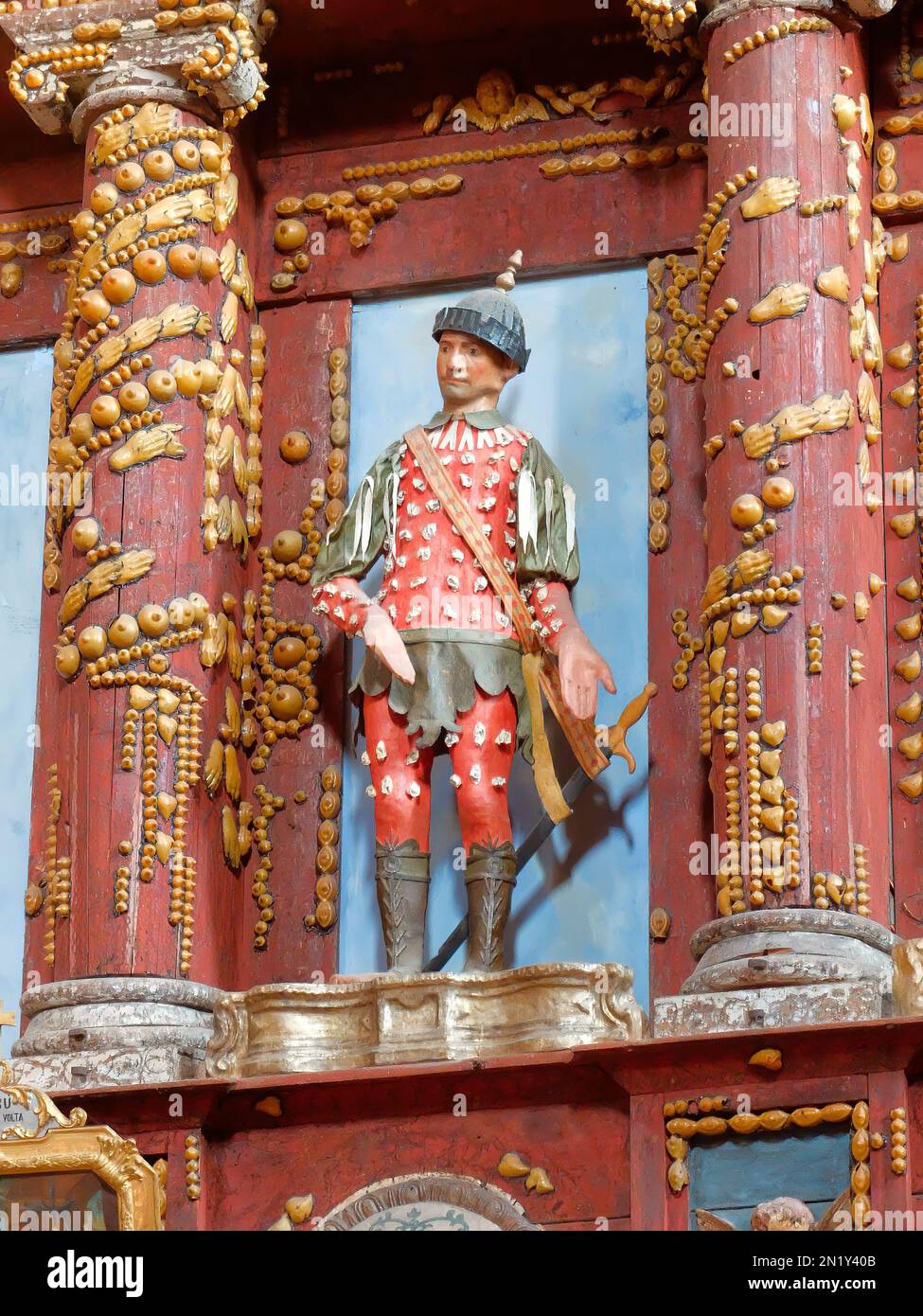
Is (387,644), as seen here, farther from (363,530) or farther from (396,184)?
(396,184)

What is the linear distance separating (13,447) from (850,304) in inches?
124

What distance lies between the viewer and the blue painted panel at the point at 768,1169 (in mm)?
8281

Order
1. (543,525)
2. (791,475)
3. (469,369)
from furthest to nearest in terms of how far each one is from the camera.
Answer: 1. (469,369)
2. (543,525)
3. (791,475)

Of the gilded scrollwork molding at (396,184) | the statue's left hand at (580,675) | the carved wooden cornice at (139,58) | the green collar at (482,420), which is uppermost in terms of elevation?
the carved wooden cornice at (139,58)

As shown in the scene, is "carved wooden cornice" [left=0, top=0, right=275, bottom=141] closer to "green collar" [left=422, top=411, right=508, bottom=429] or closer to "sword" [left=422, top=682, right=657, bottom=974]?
"green collar" [left=422, top=411, right=508, bottom=429]

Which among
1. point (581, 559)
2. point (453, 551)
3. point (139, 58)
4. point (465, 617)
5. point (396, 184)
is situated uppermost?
point (139, 58)

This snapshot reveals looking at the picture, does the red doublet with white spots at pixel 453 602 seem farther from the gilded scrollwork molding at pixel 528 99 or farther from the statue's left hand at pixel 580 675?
the gilded scrollwork molding at pixel 528 99

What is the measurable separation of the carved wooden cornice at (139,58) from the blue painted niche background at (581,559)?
3.16ft

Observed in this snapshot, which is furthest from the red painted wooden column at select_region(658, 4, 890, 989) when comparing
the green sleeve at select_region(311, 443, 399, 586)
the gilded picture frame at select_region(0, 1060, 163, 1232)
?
the gilded picture frame at select_region(0, 1060, 163, 1232)

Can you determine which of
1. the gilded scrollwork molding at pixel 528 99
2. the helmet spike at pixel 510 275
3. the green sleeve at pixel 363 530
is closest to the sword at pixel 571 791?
the green sleeve at pixel 363 530

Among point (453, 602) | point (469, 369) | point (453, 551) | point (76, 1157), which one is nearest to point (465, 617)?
point (453, 602)

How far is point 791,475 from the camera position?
364 inches

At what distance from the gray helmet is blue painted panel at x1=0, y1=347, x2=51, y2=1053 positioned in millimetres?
1759

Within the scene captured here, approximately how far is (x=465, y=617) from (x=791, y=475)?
3.64 ft
